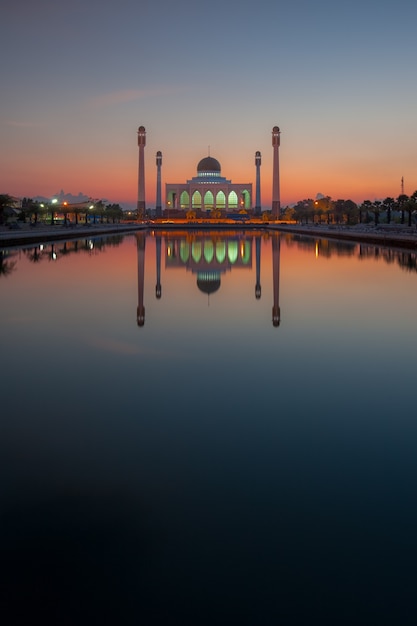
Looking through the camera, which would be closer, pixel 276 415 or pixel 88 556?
pixel 88 556

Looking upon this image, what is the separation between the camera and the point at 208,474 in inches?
137

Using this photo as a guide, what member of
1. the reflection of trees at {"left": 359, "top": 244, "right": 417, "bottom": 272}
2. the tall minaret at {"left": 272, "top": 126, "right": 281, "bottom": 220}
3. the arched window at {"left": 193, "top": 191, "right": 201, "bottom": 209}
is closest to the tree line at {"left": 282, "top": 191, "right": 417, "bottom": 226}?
the tall minaret at {"left": 272, "top": 126, "right": 281, "bottom": 220}

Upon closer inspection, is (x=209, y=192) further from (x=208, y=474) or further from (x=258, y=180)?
(x=208, y=474)

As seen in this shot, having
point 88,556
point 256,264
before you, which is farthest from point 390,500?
point 256,264

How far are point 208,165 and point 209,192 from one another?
453 cm

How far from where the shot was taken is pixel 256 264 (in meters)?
18.1

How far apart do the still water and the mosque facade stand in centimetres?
8751

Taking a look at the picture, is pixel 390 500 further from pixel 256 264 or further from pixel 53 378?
pixel 256 264


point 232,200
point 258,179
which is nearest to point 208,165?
A: point 232,200

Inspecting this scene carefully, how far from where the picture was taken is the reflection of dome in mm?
12328

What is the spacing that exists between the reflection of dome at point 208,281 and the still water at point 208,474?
4.08 meters

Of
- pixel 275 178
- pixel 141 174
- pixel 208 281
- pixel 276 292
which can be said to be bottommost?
pixel 276 292

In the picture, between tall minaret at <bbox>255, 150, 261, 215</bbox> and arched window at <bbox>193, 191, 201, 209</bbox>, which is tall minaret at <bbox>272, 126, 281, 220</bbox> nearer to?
tall minaret at <bbox>255, 150, 261, 215</bbox>

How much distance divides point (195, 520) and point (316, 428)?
1478mm
